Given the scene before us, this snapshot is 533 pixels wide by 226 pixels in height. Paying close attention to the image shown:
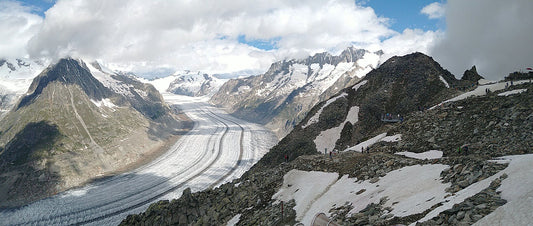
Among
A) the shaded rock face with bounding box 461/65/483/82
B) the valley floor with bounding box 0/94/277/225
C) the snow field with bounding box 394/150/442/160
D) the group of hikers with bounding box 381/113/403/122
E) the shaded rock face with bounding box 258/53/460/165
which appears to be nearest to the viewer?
the snow field with bounding box 394/150/442/160

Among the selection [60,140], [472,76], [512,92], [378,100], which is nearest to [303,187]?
[512,92]

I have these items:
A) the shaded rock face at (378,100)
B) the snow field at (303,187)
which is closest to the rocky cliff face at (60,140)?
the shaded rock face at (378,100)

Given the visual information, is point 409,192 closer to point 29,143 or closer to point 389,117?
point 389,117

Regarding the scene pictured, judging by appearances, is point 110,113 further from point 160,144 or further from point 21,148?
point 21,148

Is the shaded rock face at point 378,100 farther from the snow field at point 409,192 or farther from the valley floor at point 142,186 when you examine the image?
the valley floor at point 142,186

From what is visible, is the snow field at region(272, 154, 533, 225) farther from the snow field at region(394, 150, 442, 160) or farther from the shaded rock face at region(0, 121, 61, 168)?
the shaded rock face at region(0, 121, 61, 168)

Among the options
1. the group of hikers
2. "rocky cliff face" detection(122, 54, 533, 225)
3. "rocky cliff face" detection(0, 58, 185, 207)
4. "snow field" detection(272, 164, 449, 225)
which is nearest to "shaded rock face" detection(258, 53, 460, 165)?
the group of hikers
